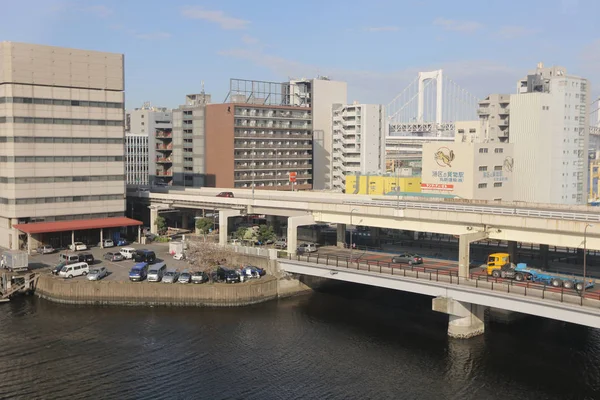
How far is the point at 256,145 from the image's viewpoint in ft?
378

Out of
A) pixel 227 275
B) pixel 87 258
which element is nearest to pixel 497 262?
pixel 227 275

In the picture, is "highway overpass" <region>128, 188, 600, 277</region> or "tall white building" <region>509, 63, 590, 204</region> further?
"tall white building" <region>509, 63, 590, 204</region>

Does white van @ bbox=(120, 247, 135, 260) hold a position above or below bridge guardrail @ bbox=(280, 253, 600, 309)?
below

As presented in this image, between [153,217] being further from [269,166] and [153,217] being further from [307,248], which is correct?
[269,166]

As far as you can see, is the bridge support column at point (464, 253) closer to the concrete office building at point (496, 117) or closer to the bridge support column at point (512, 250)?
the bridge support column at point (512, 250)

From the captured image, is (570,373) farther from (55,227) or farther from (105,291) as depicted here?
(55,227)

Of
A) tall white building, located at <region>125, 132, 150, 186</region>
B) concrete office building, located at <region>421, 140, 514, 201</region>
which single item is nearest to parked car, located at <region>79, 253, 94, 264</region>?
concrete office building, located at <region>421, 140, 514, 201</region>

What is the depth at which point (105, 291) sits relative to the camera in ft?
180

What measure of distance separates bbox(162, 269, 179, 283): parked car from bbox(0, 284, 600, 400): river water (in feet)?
10.1

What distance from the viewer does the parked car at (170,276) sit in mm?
55250

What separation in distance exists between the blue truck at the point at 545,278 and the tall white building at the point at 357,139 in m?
78.5

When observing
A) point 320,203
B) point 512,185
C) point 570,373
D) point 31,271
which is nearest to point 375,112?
point 512,185

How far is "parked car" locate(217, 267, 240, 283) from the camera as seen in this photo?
55.7 meters

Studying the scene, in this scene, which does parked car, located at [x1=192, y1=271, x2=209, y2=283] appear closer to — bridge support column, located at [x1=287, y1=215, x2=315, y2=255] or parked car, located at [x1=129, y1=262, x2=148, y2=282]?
parked car, located at [x1=129, y1=262, x2=148, y2=282]
